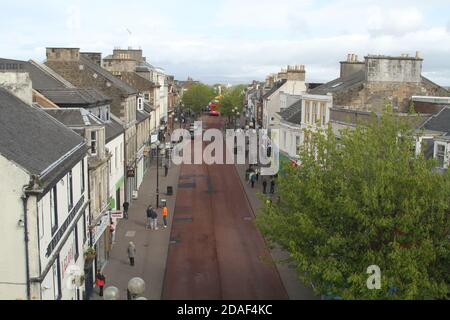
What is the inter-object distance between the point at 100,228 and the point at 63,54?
19993mm

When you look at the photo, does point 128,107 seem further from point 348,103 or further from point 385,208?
point 385,208

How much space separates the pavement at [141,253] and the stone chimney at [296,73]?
108 ft

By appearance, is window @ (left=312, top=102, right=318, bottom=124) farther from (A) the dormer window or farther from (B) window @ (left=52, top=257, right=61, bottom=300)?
(B) window @ (left=52, top=257, right=61, bottom=300)

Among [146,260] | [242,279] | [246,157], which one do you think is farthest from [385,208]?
[246,157]

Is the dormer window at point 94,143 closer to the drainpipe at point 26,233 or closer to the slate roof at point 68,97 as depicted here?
the slate roof at point 68,97

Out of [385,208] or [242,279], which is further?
[242,279]

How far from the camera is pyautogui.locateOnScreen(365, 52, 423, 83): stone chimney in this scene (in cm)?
3866

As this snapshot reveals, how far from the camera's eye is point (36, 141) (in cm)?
1766

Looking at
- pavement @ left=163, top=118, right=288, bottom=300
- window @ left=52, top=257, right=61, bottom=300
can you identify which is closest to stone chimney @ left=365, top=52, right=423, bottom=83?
pavement @ left=163, top=118, right=288, bottom=300

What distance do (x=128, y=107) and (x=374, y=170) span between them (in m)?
31.2

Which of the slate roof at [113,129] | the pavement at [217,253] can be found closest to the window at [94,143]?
the slate roof at [113,129]

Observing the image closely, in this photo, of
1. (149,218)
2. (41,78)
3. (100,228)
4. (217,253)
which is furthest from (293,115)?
(100,228)
